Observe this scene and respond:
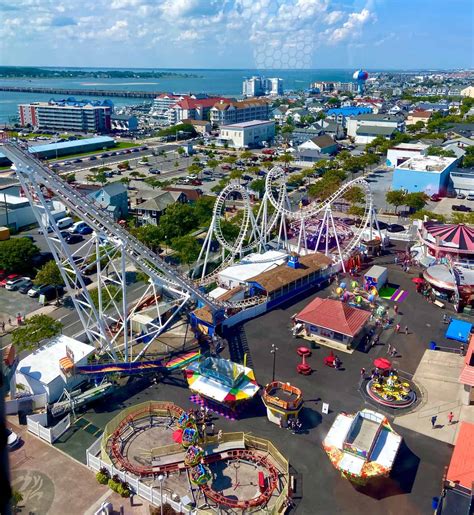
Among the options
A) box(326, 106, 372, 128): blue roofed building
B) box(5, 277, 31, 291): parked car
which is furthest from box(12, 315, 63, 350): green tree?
box(326, 106, 372, 128): blue roofed building

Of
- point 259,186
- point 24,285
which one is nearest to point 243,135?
point 259,186

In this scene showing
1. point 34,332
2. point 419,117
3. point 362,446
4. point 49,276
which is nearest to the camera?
point 362,446

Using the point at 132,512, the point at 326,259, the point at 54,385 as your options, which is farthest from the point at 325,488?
the point at 326,259

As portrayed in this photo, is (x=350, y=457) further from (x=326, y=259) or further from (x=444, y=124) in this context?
(x=444, y=124)

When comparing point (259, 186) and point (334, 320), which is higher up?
point (259, 186)

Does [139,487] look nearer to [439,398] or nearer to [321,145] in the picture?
[439,398]

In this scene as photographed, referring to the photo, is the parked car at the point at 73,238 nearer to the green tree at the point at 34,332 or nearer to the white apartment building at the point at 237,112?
the green tree at the point at 34,332

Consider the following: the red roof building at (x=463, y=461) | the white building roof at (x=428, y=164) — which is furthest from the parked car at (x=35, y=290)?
the white building roof at (x=428, y=164)
